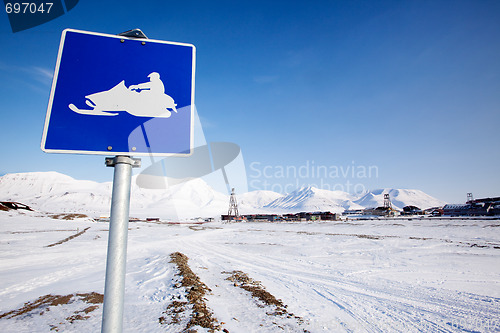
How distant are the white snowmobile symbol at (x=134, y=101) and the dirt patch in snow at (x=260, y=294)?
4819 millimetres

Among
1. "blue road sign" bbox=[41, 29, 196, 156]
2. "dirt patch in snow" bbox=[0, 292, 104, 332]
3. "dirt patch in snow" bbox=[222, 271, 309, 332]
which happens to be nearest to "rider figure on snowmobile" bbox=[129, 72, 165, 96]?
"blue road sign" bbox=[41, 29, 196, 156]

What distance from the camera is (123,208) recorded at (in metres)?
1.30

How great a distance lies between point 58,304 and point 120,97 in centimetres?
640

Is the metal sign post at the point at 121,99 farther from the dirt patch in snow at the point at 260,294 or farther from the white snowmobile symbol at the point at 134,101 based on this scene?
the dirt patch in snow at the point at 260,294

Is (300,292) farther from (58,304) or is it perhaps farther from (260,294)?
(58,304)

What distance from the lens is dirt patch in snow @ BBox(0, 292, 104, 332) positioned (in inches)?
187

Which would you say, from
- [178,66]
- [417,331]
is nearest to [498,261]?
[417,331]

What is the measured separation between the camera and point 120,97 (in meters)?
1.59

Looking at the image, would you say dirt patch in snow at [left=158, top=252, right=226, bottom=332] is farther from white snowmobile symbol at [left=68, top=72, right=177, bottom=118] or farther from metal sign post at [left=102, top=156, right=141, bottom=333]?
white snowmobile symbol at [left=68, top=72, right=177, bottom=118]

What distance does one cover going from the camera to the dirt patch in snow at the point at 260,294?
5138 mm

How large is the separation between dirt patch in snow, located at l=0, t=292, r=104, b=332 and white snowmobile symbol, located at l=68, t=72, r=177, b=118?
4.94m

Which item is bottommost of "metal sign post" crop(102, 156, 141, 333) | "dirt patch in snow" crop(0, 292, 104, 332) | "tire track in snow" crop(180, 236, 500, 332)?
"tire track in snow" crop(180, 236, 500, 332)

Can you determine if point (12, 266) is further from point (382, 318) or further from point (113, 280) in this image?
point (382, 318)

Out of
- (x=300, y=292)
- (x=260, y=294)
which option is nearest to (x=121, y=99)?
(x=260, y=294)
